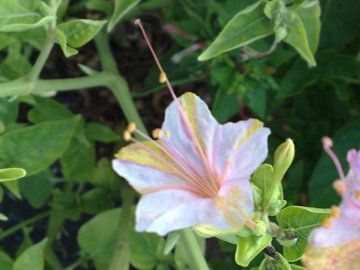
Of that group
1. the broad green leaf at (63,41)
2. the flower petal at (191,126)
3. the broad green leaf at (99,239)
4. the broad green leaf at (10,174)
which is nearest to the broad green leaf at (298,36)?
the flower petal at (191,126)

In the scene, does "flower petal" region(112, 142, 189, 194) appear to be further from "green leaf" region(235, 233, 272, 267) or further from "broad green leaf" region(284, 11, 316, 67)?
"broad green leaf" region(284, 11, 316, 67)

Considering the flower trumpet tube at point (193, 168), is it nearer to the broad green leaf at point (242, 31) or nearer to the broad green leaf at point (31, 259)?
the broad green leaf at point (242, 31)

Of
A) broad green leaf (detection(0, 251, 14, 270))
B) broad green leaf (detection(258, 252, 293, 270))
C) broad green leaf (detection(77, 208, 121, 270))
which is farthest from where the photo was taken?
broad green leaf (detection(77, 208, 121, 270))

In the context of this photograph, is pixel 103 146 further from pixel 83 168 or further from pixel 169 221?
pixel 169 221

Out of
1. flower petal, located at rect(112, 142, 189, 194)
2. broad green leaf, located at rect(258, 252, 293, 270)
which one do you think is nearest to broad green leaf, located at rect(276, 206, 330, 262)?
broad green leaf, located at rect(258, 252, 293, 270)

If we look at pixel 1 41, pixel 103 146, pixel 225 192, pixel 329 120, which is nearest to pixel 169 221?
pixel 225 192

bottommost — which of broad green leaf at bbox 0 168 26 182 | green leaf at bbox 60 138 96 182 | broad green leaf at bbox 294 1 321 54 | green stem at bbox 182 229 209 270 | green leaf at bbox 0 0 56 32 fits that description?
green leaf at bbox 60 138 96 182
